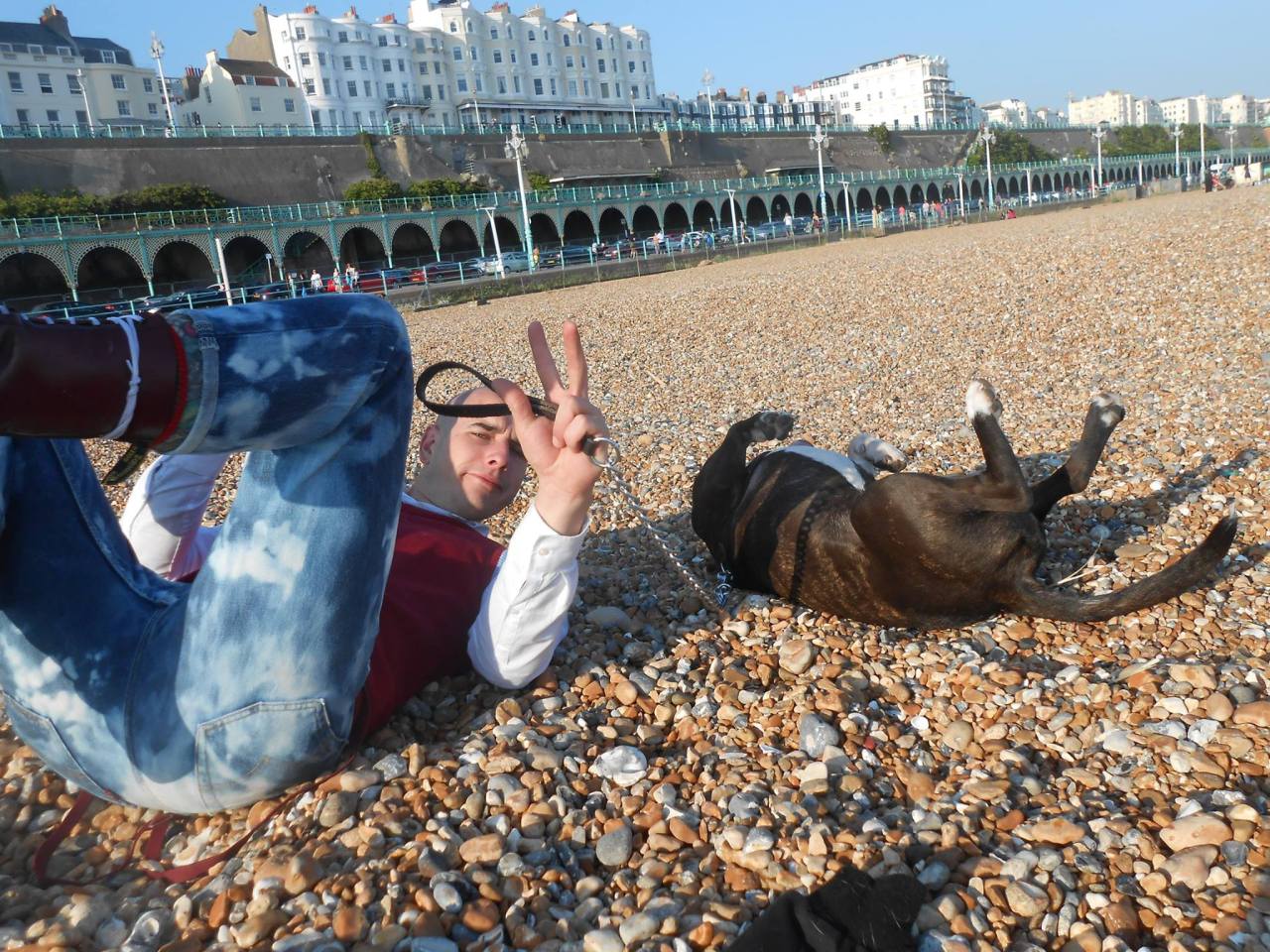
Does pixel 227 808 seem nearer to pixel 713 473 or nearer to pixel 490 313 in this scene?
pixel 713 473

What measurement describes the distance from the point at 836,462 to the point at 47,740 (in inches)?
122

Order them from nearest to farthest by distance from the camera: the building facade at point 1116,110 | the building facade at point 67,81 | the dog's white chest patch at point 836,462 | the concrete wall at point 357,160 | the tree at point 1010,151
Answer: the dog's white chest patch at point 836,462
the concrete wall at point 357,160
the building facade at point 67,81
the tree at point 1010,151
the building facade at point 1116,110

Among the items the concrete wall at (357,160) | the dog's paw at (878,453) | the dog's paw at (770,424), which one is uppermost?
the concrete wall at (357,160)

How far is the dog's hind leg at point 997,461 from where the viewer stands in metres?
3.22

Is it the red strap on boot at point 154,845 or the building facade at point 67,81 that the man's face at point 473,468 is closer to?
the red strap on boot at point 154,845

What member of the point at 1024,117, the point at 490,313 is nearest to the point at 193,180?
the point at 490,313

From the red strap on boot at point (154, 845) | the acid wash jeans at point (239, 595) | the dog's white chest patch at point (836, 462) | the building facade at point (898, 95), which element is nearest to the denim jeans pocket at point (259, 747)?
the acid wash jeans at point (239, 595)

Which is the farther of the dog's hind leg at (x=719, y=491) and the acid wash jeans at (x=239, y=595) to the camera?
the dog's hind leg at (x=719, y=491)

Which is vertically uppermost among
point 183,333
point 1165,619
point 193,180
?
point 193,180

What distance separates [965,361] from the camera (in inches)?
329

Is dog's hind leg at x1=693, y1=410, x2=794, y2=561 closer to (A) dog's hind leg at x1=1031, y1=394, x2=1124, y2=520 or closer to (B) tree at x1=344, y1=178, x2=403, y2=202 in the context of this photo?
(A) dog's hind leg at x1=1031, y1=394, x2=1124, y2=520

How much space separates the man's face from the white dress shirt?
79mm

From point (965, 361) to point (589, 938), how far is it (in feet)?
24.5

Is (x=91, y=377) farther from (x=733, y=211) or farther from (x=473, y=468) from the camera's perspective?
(x=733, y=211)
